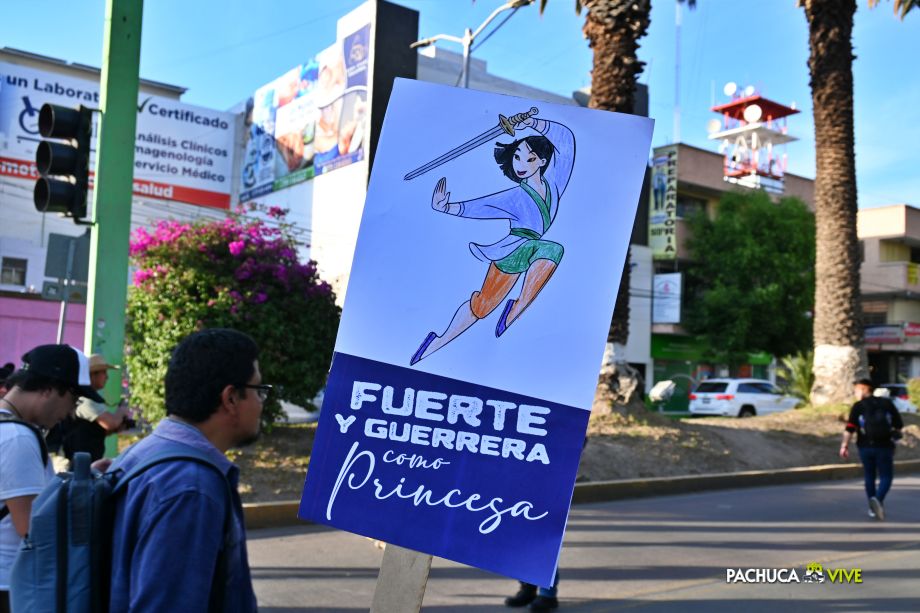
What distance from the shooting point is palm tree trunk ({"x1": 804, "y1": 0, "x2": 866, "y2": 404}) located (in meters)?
17.0

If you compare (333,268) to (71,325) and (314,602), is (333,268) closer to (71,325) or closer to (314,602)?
(71,325)

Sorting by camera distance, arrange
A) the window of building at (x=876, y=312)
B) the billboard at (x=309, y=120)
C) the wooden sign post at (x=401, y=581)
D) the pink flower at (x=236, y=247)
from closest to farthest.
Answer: the wooden sign post at (x=401, y=581)
the pink flower at (x=236, y=247)
the billboard at (x=309, y=120)
the window of building at (x=876, y=312)

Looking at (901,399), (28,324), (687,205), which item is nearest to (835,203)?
(901,399)

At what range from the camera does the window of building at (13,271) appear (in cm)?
2942

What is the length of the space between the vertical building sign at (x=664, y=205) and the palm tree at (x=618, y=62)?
22.5 metres

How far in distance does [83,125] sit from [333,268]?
24.9 m

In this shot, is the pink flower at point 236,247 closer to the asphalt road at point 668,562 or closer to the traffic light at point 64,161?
the asphalt road at point 668,562

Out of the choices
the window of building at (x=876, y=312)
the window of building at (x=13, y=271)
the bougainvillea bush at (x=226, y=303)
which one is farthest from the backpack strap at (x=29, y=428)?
the window of building at (x=876, y=312)

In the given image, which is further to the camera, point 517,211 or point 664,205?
point 664,205

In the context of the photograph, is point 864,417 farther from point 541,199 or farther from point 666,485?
point 541,199

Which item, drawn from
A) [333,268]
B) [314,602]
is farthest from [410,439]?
[333,268]

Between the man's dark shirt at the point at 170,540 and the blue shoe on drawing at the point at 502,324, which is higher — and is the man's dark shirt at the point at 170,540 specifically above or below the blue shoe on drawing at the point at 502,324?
below

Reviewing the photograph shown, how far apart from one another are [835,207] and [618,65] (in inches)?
238

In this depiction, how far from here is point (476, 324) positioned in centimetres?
276
